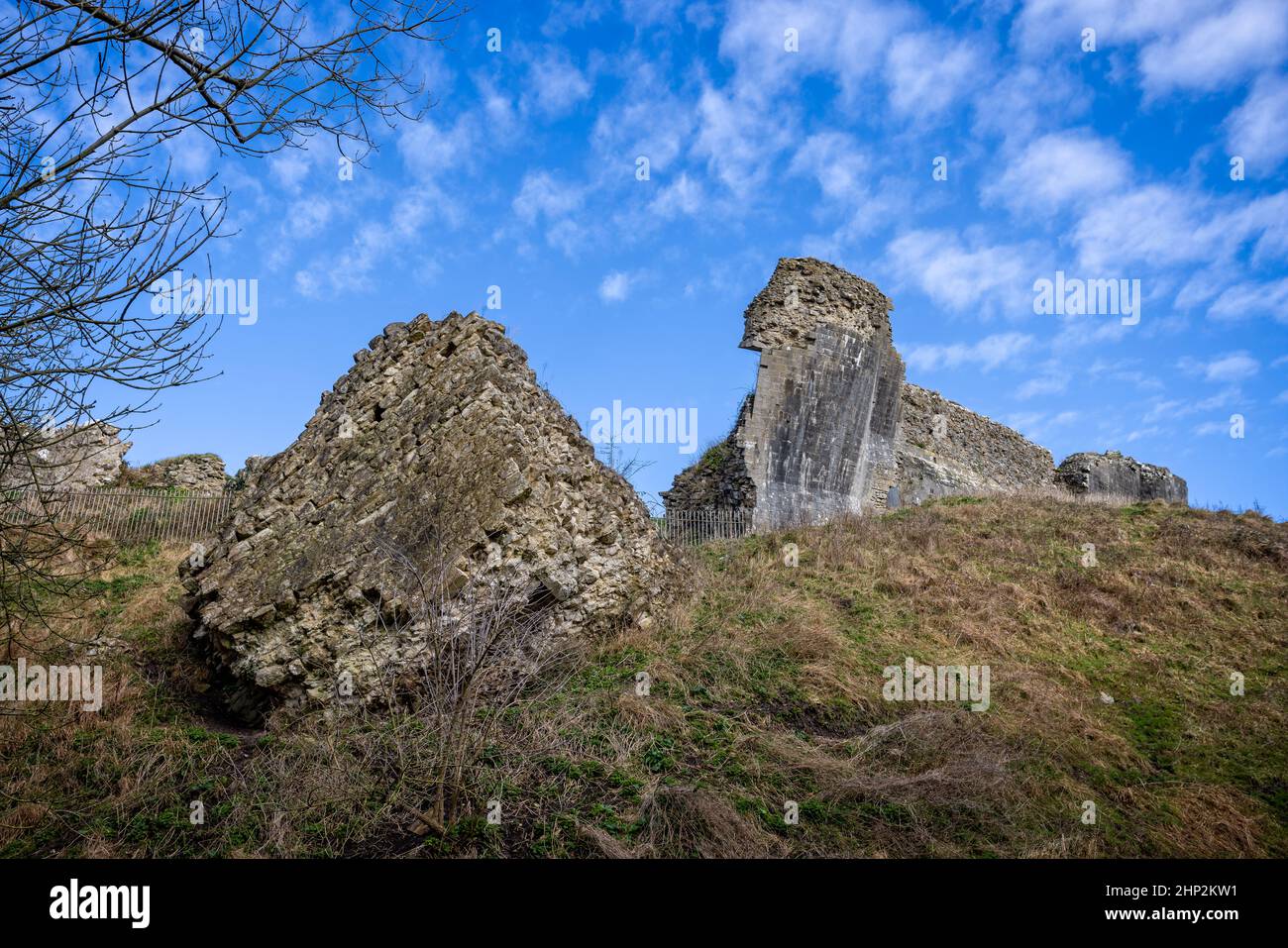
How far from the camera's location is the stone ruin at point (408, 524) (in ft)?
22.8

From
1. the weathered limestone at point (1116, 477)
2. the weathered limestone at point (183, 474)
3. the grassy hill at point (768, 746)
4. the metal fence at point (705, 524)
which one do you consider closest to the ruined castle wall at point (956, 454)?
the weathered limestone at point (1116, 477)

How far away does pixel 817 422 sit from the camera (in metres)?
18.3

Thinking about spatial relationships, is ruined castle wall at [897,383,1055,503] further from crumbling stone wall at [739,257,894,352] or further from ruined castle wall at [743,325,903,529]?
crumbling stone wall at [739,257,894,352]

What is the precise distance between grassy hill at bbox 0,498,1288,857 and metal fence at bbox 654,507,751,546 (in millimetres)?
4732

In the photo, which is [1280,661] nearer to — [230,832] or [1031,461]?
[230,832]

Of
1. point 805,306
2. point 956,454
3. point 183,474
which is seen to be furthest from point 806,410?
point 183,474

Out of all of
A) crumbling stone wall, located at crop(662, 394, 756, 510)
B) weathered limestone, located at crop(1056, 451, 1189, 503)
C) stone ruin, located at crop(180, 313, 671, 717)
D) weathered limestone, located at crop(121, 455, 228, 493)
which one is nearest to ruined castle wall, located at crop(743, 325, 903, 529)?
crumbling stone wall, located at crop(662, 394, 756, 510)

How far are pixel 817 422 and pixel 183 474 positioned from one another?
1699cm

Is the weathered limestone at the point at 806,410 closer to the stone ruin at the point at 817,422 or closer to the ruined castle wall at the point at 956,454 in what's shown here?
the stone ruin at the point at 817,422

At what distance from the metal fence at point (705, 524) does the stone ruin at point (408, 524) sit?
6038 mm

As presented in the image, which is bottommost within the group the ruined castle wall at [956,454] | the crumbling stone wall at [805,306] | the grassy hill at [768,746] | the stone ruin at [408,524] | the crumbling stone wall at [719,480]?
the grassy hill at [768,746]

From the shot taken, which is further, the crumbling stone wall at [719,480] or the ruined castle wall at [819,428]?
the ruined castle wall at [819,428]

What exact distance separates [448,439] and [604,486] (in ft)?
6.80
